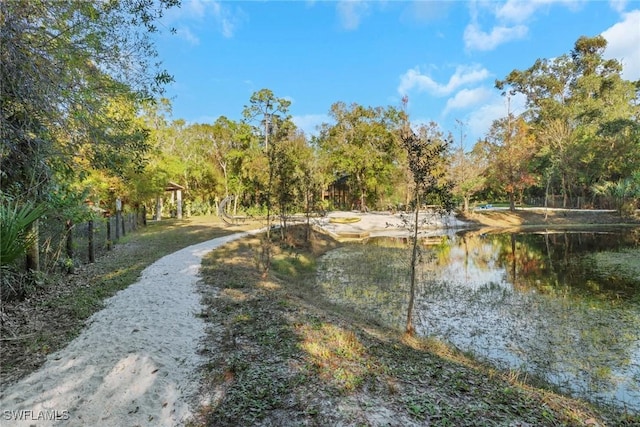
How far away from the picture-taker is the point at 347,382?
385 centimetres

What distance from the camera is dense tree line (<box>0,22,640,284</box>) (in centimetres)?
527

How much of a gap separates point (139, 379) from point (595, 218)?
113 ft

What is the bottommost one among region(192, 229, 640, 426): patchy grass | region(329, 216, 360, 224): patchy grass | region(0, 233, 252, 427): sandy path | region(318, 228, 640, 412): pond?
region(318, 228, 640, 412): pond

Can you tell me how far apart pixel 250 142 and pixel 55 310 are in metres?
29.2

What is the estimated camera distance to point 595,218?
27922 mm

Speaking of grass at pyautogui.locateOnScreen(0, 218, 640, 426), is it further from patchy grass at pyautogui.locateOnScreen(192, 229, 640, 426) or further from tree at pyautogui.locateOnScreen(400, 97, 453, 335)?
tree at pyautogui.locateOnScreen(400, 97, 453, 335)

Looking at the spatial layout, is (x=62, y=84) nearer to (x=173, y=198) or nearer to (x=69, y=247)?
(x=69, y=247)

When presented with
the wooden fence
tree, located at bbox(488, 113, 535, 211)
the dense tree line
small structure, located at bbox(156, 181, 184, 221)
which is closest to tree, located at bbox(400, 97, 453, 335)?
the dense tree line

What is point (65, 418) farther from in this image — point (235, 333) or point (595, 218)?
point (595, 218)

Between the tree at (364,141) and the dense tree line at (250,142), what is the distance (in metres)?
0.13

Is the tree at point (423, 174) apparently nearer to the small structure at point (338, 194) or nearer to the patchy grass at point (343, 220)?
the patchy grass at point (343, 220)

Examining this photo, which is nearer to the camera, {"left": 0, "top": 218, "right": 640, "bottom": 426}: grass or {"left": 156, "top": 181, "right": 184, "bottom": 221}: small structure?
{"left": 0, "top": 218, "right": 640, "bottom": 426}: grass

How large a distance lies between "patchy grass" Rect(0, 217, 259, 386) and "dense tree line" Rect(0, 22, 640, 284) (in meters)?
1.67

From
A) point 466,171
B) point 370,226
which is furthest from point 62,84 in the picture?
point 466,171
